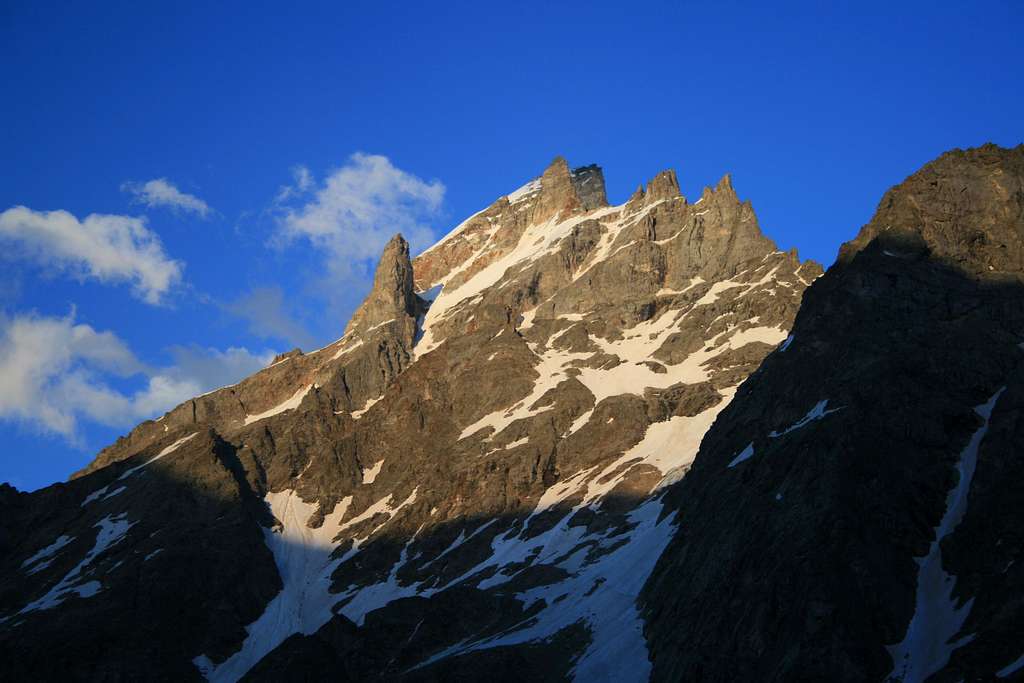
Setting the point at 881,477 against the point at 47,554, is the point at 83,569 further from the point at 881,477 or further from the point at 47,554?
the point at 881,477

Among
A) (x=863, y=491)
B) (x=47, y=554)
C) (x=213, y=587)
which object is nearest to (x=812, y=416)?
(x=863, y=491)

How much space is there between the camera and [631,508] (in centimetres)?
12706

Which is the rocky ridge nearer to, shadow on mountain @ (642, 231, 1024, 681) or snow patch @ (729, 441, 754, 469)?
shadow on mountain @ (642, 231, 1024, 681)

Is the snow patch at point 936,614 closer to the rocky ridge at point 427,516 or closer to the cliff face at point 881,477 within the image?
the cliff face at point 881,477

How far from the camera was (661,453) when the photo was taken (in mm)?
143750

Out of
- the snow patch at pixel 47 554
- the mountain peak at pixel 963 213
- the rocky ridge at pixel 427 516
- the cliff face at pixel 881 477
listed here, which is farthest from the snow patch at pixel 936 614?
the snow patch at pixel 47 554

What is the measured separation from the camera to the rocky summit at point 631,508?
2544 inches

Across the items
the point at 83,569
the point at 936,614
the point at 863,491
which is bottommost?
the point at 936,614

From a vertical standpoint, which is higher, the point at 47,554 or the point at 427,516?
the point at 47,554

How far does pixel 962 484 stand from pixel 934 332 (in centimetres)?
1932

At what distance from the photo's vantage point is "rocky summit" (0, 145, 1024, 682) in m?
64.6

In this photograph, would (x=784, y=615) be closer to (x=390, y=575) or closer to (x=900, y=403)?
(x=900, y=403)

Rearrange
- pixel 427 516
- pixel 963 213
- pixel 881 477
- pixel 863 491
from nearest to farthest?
1. pixel 863 491
2. pixel 881 477
3. pixel 963 213
4. pixel 427 516

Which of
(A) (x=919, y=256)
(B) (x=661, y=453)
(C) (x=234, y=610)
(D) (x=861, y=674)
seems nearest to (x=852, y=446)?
(D) (x=861, y=674)
